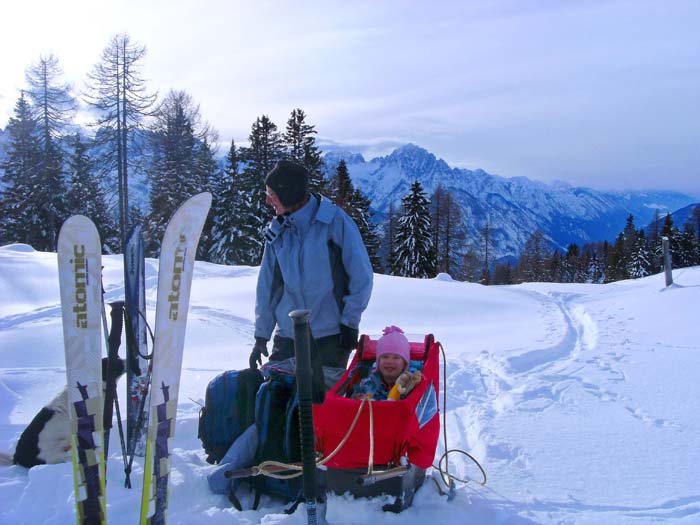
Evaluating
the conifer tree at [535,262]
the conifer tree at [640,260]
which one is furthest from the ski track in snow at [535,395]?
the conifer tree at [535,262]

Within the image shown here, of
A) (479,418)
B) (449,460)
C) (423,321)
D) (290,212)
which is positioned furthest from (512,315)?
(290,212)

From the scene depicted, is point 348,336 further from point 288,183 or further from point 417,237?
point 417,237

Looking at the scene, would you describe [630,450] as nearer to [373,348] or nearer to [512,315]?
[373,348]

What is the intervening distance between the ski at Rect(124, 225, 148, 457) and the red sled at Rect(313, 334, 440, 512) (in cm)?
134

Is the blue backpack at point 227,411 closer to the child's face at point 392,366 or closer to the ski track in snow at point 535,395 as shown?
the child's face at point 392,366

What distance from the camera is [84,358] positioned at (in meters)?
2.81

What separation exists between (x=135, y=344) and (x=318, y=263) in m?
1.39

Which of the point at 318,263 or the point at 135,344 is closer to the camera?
the point at 135,344

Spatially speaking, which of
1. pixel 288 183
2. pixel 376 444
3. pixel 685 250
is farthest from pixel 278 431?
pixel 685 250

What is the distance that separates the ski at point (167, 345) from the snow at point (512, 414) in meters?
0.35

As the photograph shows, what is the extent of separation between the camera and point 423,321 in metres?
11.1

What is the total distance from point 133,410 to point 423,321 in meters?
8.09

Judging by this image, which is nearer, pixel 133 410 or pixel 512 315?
pixel 133 410

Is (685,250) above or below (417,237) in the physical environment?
below
